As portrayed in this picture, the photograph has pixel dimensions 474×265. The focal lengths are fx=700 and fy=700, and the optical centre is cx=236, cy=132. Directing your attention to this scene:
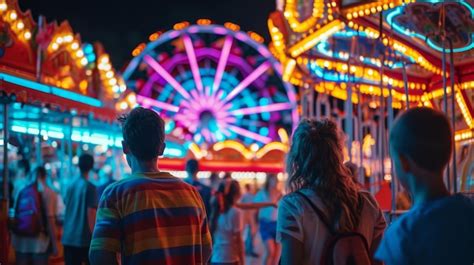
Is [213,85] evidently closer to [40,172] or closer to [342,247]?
[40,172]

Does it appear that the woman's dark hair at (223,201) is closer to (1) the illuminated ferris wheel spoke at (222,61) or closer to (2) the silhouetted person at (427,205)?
(2) the silhouetted person at (427,205)

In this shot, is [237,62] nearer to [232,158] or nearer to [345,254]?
[232,158]

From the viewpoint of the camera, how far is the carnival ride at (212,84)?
97.8ft

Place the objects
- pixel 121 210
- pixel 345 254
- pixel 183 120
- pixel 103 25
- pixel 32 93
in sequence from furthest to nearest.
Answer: pixel 103 25 → pixel 183 120 → pixel 32 93 → pixel 121 210 → pixel 345 254

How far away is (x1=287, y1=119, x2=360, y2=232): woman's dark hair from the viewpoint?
2.84m

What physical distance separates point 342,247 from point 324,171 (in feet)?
1.06

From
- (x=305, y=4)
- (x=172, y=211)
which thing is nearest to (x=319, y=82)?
(x=305, y=4)

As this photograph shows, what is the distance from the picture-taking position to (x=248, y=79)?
30.6m

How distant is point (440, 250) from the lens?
6.99 feet

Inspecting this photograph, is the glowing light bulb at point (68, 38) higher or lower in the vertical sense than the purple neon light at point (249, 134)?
higher

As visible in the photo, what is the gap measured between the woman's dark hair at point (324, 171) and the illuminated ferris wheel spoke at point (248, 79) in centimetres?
2760

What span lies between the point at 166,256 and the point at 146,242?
11 centimetres

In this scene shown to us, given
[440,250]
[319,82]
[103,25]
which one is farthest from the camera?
[103,25]

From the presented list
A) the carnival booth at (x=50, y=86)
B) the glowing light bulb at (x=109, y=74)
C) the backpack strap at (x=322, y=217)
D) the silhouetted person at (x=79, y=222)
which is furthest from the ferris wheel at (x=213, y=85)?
the backpack strap at (x=322, y=217)
